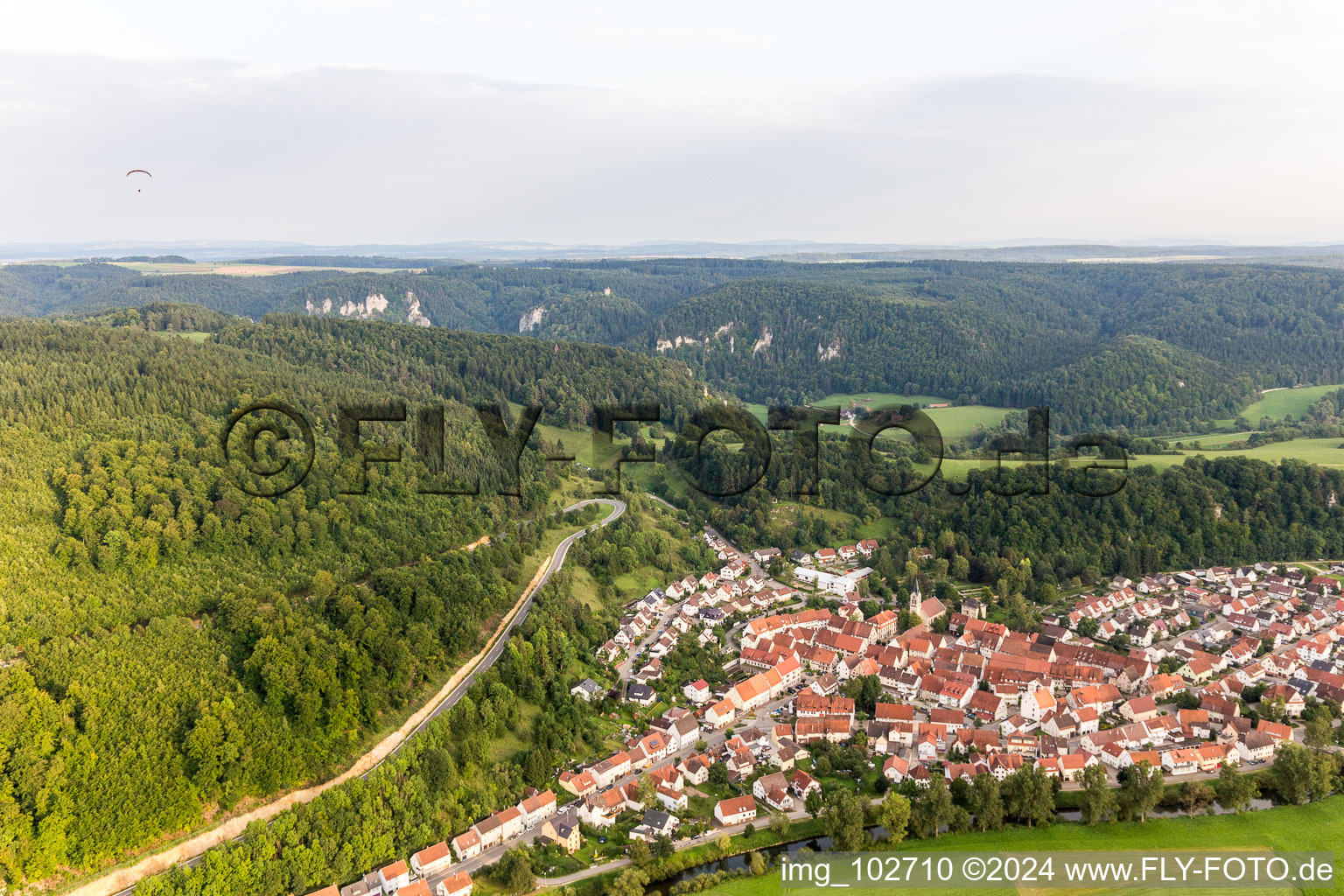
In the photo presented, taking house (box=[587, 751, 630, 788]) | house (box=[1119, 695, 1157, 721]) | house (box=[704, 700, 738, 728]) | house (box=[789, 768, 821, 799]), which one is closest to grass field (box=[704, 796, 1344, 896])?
house (box=[789, 768, 821, 799])

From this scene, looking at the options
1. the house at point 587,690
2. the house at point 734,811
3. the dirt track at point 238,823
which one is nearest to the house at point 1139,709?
the house at point 734,811

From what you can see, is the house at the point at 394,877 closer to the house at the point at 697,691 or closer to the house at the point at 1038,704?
the house at the point at 697,691

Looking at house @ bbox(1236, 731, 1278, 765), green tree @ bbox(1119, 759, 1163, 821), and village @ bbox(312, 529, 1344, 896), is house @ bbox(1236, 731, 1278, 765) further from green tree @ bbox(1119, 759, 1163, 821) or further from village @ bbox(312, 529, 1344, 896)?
green tree @ bbox(1119, 759, 1163, 821)

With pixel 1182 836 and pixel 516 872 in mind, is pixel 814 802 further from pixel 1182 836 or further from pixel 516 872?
pixel 1182 836

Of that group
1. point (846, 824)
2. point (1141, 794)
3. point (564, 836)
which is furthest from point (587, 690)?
point (1141, 794)

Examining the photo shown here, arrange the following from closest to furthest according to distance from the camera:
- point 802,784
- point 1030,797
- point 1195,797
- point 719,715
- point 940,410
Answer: point 1030,797 → point 1195,797 → point 802,784 → point 719,715 → point 940,410
